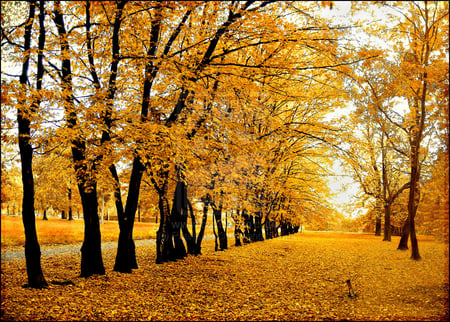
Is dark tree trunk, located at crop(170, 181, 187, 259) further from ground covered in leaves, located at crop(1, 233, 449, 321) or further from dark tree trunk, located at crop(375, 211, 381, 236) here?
dark tree trunk, located at crop(375, 211, 381, 236)

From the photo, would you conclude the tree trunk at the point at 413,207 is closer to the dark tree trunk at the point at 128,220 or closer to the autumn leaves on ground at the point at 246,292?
the autumn leaves on ground at the point at 246,292

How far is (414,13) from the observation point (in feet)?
31.2

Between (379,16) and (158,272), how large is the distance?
11.3m

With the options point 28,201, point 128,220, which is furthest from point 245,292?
point 28,201

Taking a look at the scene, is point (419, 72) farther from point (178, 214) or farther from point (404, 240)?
point (178, 214)

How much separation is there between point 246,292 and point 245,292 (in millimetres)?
30

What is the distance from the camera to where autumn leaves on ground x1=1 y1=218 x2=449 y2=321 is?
6.98m

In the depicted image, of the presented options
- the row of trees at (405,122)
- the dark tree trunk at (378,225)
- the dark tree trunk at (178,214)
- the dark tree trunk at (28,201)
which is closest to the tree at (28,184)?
the dark tree trunk at (28,201)

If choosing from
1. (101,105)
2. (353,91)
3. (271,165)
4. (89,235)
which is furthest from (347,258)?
(101,105)

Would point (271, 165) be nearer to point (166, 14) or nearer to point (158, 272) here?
point (158, 272)

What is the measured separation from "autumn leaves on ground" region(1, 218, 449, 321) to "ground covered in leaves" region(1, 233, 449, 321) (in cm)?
2

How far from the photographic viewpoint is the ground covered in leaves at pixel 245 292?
22.9 ft

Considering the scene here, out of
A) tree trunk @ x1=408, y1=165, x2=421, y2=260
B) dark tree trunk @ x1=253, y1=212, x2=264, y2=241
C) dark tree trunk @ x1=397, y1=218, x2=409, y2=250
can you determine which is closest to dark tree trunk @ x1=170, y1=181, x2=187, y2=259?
dark tree trunk @ x1=397, y1=218, x2=409, y2=250

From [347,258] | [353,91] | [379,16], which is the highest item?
[379,16]
